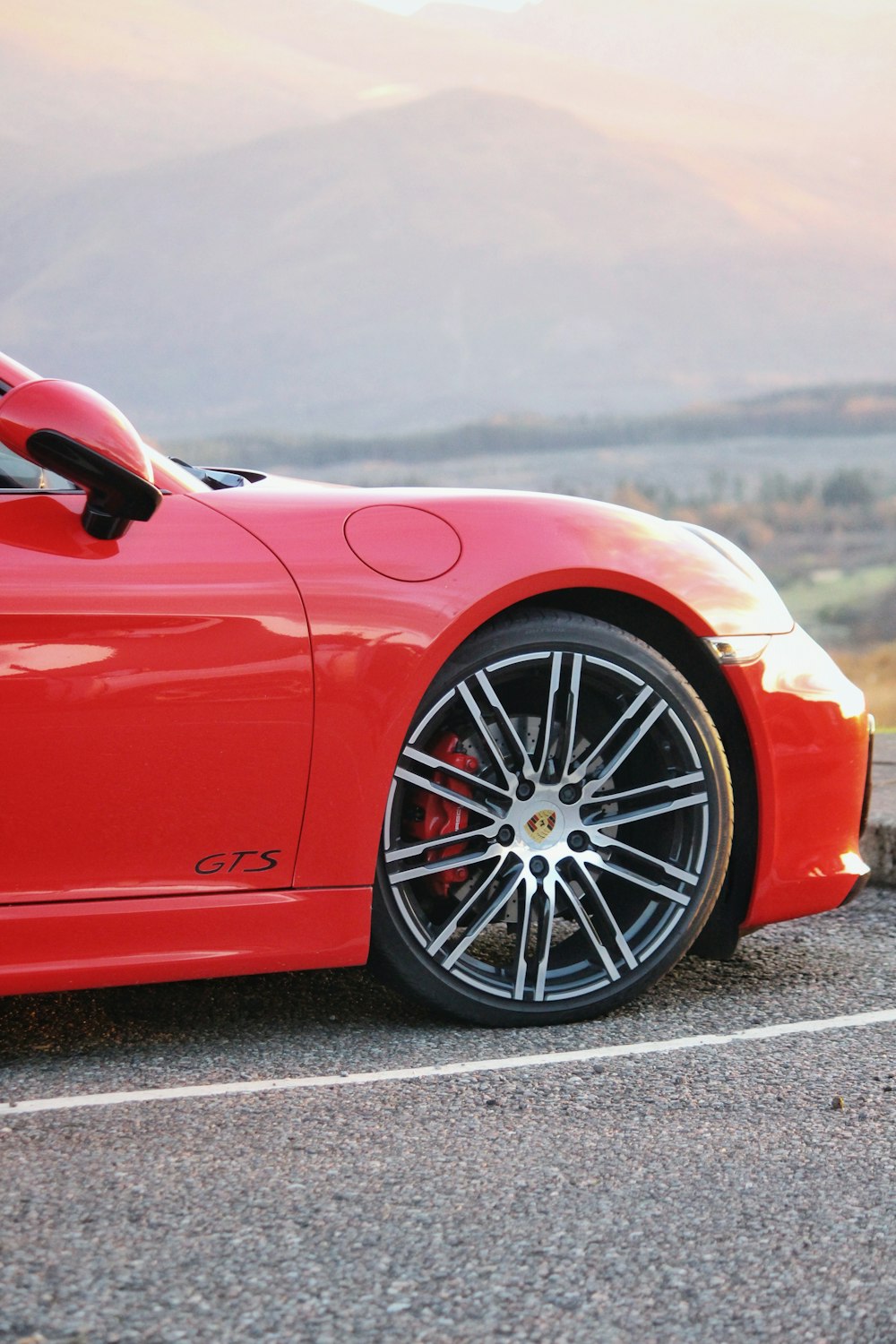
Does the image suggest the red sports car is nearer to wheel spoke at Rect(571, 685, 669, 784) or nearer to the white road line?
wheel spoke at Rect(571, 685, 669, 784)

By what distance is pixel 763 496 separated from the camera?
1466 cm

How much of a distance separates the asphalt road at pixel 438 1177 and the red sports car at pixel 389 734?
0.76 ft

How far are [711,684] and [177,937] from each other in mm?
1230

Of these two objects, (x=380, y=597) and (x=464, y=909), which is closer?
(x=380, y=597)

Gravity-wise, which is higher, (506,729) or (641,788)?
(506,729)

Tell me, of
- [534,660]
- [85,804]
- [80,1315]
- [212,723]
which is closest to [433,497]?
[534,660]

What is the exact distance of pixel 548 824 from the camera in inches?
119

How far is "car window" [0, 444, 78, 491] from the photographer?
2754mm

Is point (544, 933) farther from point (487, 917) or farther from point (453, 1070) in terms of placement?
point (453, 1070)

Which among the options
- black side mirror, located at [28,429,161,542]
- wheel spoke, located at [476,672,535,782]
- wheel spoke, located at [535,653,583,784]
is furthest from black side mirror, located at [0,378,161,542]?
wheel spoke, located at [535,653,583,784]

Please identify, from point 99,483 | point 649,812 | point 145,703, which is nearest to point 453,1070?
point 649,812

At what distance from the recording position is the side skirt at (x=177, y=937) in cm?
262

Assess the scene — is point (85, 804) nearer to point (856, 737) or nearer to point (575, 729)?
point (575, 729)

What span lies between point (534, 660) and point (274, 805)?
595mm
